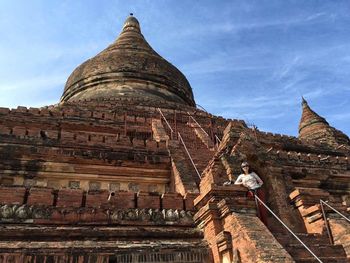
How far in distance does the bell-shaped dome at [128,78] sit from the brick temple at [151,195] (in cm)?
692

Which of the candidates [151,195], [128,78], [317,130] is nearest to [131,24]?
[128,78]

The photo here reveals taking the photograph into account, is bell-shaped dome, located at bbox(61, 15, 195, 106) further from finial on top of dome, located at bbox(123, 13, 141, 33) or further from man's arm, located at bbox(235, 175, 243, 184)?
man's arm, located at bbox(235, 175, 243, 184)

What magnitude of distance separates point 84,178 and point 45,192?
7.44 feet

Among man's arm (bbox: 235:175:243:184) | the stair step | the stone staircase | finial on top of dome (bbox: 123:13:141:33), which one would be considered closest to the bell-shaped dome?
finial on top of dome (bbox: 123:13:141:33)

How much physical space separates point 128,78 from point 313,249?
1597 cm

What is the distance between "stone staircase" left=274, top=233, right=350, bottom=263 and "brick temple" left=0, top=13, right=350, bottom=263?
2 centimetres

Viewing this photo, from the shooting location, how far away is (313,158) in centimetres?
1070

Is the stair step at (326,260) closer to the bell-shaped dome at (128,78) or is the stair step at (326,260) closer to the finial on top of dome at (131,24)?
the bell-shaped dome at (128,78)

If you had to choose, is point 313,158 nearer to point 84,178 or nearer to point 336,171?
point 336,171

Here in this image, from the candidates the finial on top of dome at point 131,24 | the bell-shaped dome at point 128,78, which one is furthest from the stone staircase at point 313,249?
the finial on top of dome at point 131,24

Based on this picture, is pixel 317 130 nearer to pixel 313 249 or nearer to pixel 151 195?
pixel 313 249

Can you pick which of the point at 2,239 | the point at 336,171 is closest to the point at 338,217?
the point at 336,171

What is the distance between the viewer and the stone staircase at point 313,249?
19.1 feet

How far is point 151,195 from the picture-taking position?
672 cm
